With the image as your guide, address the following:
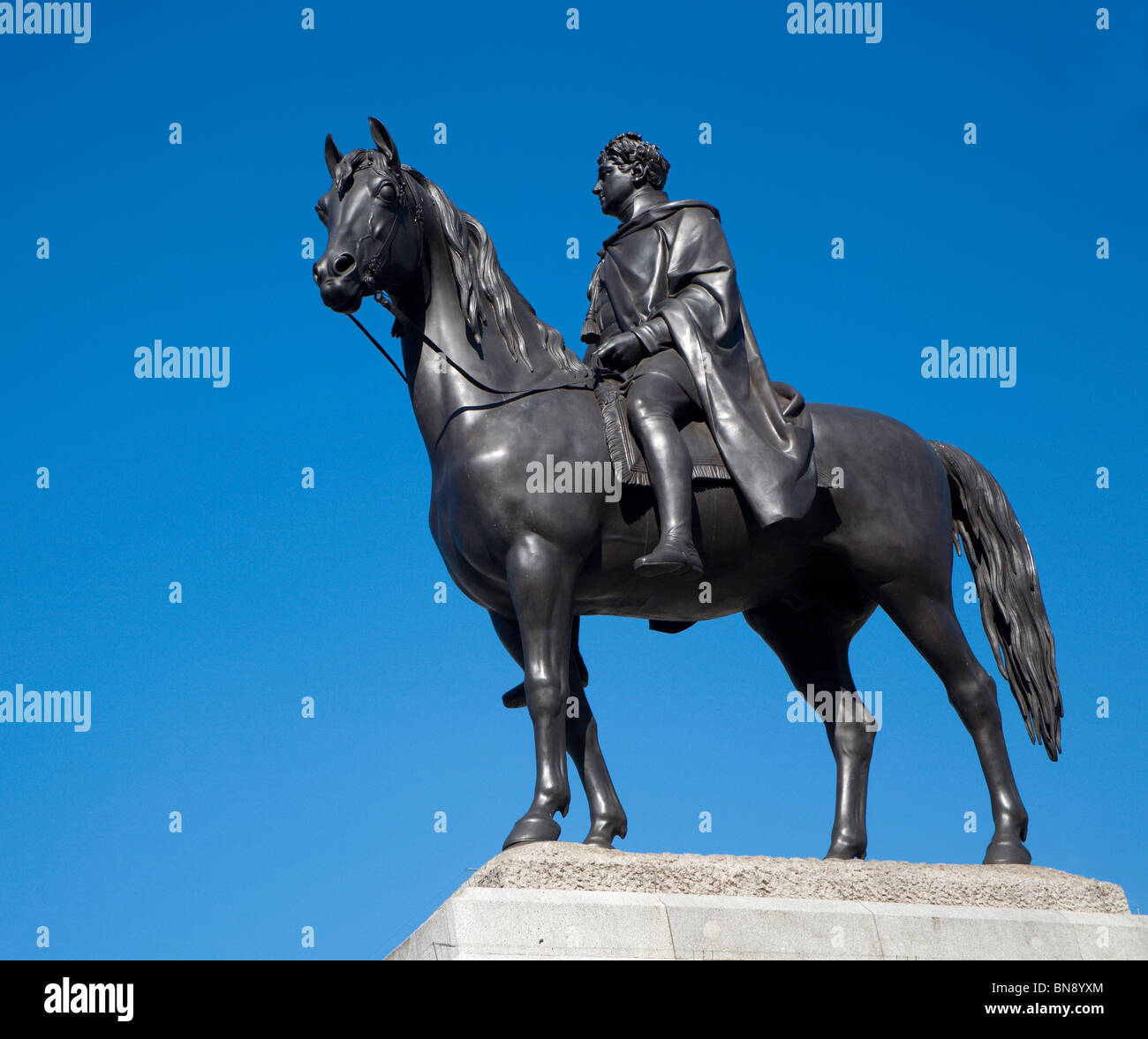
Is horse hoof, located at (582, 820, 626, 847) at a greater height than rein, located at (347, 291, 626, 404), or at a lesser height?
lesser

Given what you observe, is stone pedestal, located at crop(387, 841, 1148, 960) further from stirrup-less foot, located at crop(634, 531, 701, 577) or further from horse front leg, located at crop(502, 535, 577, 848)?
stirrup-less foot, located at crop(634, 531, 701, 577)

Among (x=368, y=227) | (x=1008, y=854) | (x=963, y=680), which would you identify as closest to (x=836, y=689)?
(x=963, y=680)

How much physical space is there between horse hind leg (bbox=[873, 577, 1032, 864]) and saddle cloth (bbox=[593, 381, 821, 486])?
1.47 metres

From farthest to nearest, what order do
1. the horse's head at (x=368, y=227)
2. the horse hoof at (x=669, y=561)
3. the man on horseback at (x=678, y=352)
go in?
the man on horseback at (x=678, y=352) < the horse's head at (x=368, y=227) < the horse hoof at (x=669, y=561)

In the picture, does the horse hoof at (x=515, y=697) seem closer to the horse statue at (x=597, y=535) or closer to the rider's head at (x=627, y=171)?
the horse statue at (x=597, y=535)

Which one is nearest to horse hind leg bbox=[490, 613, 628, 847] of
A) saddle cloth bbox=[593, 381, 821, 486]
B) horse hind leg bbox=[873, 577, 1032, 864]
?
saddle cloth bbox=[593, 381, 821, 486]

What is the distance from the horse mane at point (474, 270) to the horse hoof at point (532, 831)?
3.07 m

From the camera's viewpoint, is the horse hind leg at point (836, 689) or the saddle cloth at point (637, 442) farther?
the horse hind leg at point (836, 689)

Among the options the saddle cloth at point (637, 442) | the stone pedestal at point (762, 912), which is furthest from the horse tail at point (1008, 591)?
the saddle cloth at point (637, 442)

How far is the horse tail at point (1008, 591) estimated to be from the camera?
11.7 metres

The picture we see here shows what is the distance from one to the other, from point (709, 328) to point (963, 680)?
310 centimetres

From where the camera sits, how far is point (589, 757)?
1068 cm

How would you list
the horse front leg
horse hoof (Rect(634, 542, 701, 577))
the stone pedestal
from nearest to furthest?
1. the stone pedestal
2. the horse front leg
3. horse hoof (Rect(634, 542, 701, 577))

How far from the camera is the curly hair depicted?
1190 cm
